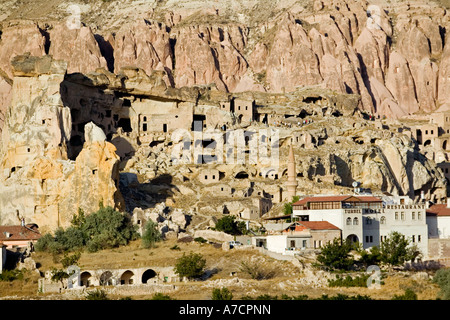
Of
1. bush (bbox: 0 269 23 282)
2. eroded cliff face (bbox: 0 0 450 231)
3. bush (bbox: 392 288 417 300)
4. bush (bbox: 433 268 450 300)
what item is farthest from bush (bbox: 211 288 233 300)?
eroded cliff face (bbox: 0 0 450 231)

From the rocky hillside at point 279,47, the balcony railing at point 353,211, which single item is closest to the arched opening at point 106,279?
the balcony railing at point 353,211

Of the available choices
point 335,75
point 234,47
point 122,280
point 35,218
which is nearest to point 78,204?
point 35,218

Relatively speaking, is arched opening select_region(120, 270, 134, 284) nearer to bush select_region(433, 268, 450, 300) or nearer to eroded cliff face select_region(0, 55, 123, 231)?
eroded cliff face select_region(0, 55, 123, 231)

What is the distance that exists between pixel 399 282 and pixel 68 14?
379ft

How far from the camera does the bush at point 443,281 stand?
228 ft

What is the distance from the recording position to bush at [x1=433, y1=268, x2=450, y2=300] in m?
69.4

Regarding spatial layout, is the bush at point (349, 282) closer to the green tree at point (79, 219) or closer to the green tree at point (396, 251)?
the green tree at point (396, 251)

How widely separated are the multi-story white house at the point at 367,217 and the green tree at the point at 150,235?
38.7ft

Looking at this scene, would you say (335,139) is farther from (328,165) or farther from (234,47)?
(234,47)

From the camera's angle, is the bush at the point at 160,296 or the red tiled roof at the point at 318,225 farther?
the red tiled roof at the point at 318,225

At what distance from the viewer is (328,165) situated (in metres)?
110

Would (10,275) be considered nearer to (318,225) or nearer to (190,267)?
(190,267)

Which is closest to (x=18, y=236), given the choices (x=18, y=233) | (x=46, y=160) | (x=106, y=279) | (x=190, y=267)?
(x=18, y=233)

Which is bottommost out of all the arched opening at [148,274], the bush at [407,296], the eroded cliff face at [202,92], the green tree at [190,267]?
the bush at [407,296]
